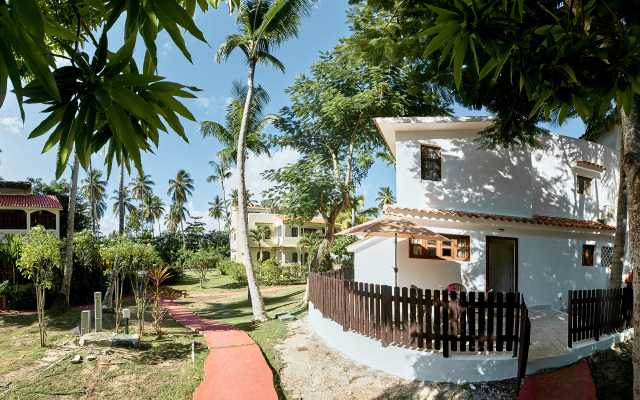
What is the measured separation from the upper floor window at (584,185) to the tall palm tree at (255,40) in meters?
12.7

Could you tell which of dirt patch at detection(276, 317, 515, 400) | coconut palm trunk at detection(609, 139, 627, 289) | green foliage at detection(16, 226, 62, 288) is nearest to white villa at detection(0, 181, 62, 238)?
green foliage at detection(16, 226, 62, 288)

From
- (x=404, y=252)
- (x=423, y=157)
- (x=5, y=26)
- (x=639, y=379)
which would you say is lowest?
(x=639, y=379)

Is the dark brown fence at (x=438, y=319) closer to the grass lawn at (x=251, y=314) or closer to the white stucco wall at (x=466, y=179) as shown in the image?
the grass lawn at (x=251, y=314)

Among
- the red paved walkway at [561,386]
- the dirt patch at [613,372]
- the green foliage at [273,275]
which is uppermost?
the red paved walkway at [561,386]

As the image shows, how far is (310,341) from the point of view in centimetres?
936

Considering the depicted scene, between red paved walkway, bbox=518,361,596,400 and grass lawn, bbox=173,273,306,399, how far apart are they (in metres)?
4.11

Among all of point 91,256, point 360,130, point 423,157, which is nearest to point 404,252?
point 423,157

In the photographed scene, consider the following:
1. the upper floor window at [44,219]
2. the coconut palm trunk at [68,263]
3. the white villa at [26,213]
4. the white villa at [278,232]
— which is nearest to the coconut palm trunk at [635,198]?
the coconut palm trunk at [68,263]

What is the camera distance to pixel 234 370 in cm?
746

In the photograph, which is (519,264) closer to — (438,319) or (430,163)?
(430,163)

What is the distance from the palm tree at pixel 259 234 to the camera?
1523 inches

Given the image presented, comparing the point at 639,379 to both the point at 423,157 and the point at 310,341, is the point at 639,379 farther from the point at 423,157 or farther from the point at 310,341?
the point at 423,157

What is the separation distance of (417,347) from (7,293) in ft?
61.8

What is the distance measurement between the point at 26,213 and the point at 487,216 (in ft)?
99.1
